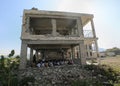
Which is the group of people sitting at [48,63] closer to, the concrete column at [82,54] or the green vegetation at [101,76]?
the concrete column at [82,54]

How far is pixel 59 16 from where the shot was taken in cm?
1403

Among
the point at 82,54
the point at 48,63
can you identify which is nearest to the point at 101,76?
the point at 82,54

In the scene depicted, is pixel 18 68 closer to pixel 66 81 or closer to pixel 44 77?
pixel 44 77

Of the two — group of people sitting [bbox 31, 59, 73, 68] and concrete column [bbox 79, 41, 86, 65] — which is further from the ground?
concrete column [bbox 79, 41, 86, 65]

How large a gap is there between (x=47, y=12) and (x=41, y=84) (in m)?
7.57

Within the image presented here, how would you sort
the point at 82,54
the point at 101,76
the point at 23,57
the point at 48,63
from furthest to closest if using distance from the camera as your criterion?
the point at 48,63
the point at 82,54
the point at 23,57
the point at 101,76

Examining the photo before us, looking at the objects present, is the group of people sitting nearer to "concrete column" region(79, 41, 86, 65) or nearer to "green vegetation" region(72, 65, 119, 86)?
"concrete column" region(79, 41, 86, 65)

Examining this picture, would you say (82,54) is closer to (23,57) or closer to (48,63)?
(48,63)

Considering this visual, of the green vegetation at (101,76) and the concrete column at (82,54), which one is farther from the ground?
the concrete column at (82,54)

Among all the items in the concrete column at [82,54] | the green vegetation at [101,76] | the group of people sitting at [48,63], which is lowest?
the green vegetation at [101,76]

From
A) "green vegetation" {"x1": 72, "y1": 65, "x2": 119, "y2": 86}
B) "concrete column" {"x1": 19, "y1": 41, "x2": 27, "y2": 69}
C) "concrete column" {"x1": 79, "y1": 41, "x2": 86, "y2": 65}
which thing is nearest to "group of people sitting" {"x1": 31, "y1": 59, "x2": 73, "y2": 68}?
"concrete column" {"x1": 19, "y1": 41, "x2": 27, "y2": 69}

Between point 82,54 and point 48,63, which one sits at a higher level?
point 82,54

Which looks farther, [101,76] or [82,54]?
[82,54]

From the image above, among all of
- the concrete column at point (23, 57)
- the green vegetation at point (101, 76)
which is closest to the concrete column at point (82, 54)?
the green vegetation at point (101, 76)
